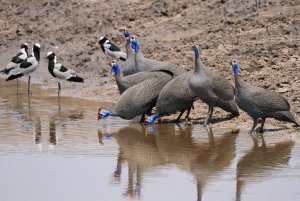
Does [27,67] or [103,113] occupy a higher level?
[27,67]

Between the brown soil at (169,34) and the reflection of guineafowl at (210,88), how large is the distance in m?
0.35

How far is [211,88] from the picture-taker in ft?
40.3

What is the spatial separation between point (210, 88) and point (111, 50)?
17.8ft

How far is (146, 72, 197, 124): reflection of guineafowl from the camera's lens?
12.6 meters

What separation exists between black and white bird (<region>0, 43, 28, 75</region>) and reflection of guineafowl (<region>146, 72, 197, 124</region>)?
6518 mm

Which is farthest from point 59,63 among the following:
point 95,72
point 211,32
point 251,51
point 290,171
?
point 290,171

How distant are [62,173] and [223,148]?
228 cm

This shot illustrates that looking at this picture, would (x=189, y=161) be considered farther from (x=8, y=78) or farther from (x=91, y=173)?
(x=8, y=78)

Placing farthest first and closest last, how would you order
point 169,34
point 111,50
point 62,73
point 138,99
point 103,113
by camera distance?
point 169,34, point 111,50, point 62,73, point 138,99, point 103,113

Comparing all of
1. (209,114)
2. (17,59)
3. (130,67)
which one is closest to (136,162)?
(209,114)

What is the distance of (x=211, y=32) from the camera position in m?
17.3

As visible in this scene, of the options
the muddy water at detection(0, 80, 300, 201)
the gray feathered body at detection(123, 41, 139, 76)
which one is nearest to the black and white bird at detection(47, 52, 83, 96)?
the gray feathered body at detection(123, 41, 139, 76)

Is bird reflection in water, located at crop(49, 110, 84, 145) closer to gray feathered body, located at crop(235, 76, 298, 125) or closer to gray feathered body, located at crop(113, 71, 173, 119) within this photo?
gray feathered body, located at crop(113, 71, 173, 119)

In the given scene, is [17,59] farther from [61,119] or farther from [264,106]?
[264,106]
